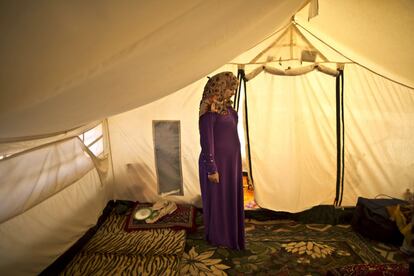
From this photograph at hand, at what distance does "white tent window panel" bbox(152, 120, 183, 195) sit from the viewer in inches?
99.2

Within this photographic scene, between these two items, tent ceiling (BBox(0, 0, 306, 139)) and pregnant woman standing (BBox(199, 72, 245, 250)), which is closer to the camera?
tent ceiling (BBox(0, 0, 306, 139))

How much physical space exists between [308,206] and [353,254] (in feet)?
1.93

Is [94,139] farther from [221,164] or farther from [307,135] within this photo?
[307,135]

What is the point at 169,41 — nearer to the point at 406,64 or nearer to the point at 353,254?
the point at 406,64

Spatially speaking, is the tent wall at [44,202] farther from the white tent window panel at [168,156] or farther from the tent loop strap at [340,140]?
the tent loop strap at [340,140]

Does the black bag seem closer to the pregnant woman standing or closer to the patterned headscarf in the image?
the pregnant woman standing

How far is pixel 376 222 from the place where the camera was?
213 cm

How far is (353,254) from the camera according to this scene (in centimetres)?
202

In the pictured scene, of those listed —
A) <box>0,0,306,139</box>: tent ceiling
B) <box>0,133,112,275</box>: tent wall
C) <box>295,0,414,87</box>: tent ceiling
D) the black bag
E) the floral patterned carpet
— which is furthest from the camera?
the black bag

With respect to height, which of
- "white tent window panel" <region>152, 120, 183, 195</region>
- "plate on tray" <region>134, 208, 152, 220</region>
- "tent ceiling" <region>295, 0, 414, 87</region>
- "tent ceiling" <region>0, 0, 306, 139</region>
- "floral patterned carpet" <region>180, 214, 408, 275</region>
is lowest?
"floral patterned carpet" <region>180, 214, 408, 275</region>

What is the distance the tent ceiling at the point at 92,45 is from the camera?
447 mm

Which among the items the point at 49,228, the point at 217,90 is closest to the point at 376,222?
the point at 217,90

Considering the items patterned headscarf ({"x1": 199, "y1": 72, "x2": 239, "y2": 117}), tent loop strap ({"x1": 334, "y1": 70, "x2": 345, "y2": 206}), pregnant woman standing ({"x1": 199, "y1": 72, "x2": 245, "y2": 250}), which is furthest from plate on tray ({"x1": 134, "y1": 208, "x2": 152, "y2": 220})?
tent loop strap ({"x1": 334, "y1": 70, "x2": 345, "y2": 206})

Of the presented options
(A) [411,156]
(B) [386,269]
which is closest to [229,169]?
(B) [386,269]
